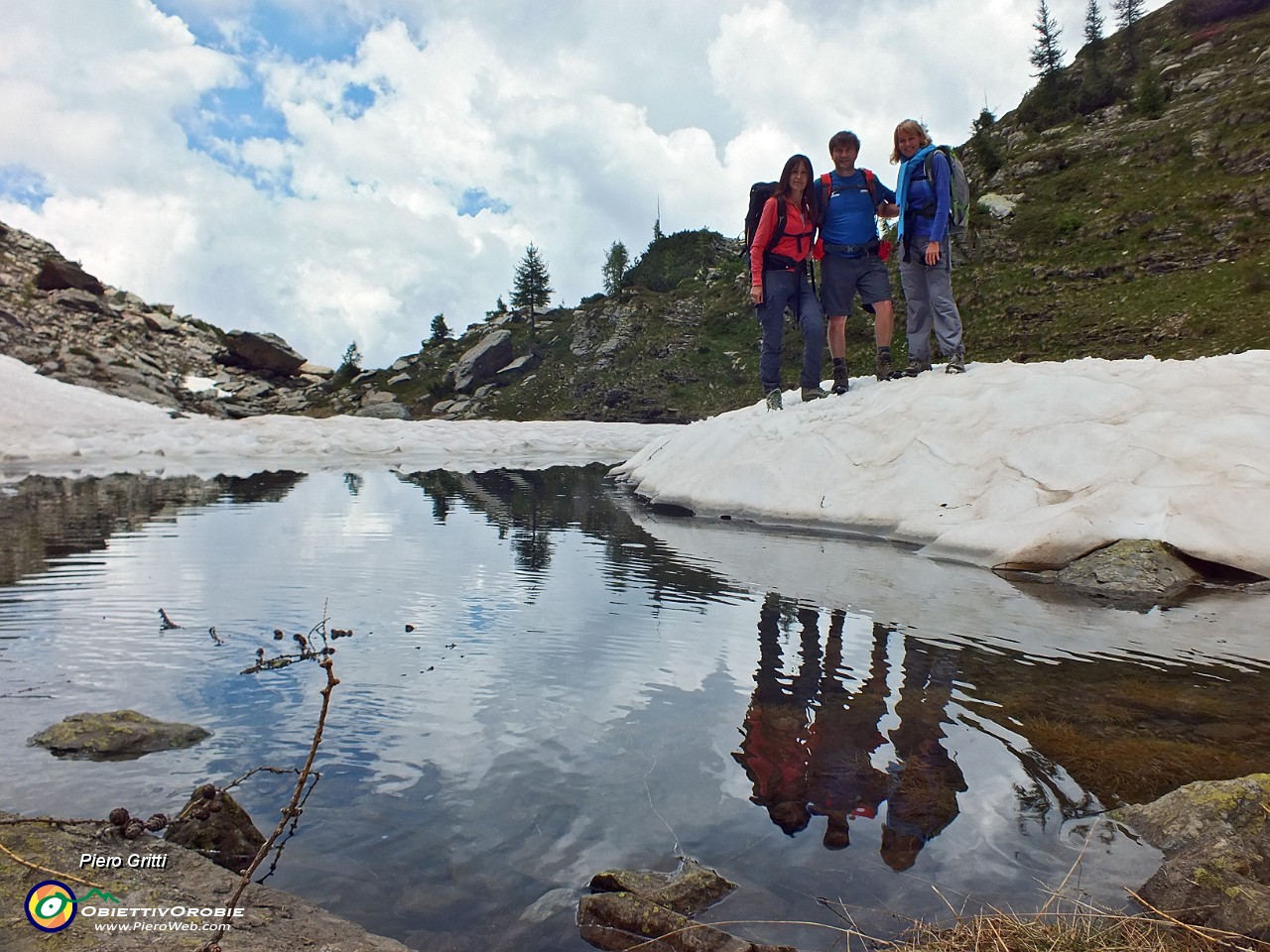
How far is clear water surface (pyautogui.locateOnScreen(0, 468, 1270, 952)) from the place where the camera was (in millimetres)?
2283

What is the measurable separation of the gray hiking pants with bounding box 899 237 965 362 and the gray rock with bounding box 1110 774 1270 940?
8.20 meters

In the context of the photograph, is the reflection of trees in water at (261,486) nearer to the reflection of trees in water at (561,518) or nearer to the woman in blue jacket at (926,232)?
the reflection of trees in water at (561,518)

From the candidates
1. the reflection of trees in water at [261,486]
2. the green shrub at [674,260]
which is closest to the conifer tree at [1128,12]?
the green shrub at [674,260]

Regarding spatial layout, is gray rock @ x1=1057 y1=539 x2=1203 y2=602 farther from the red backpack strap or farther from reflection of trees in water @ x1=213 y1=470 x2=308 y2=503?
reflection of trees in water @ x1=213 y1=470 x2=308 y2=503

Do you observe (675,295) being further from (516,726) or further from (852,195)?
(516,726)

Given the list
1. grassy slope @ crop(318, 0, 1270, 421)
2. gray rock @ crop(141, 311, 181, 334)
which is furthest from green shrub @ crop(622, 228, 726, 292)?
gray rock @ crop(141, 311, 181, 334)

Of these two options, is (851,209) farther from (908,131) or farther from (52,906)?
(52,906)

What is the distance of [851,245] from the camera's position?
10.6 metres

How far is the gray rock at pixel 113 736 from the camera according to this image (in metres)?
3.00

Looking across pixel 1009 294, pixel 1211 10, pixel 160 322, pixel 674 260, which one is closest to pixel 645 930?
pixel 1009 294

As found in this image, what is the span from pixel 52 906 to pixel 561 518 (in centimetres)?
935

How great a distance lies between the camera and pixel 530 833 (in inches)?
99.2

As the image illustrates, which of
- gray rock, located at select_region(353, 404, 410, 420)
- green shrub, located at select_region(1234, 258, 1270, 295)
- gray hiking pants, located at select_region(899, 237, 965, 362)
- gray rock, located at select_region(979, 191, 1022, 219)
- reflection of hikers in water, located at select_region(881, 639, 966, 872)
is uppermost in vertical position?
gray rock, located at select_region(979, 191, 1022, 219)

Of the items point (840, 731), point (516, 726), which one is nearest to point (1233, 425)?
point (840, 731)
